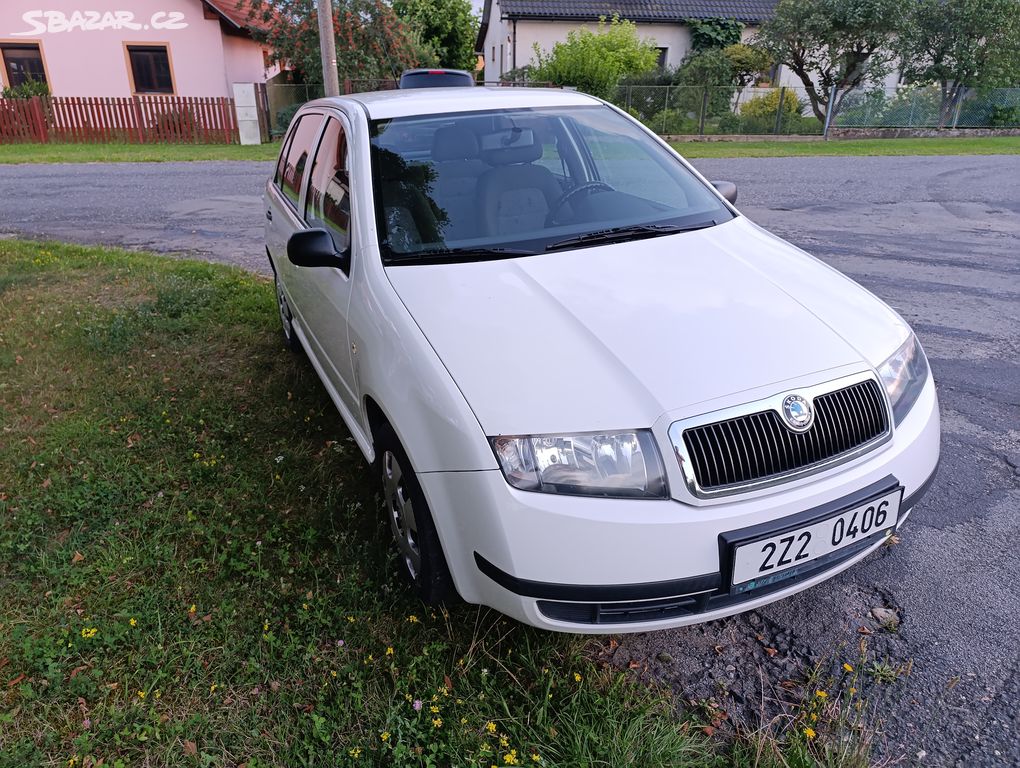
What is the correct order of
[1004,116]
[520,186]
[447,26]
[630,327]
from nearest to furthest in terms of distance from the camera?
[630,327], [520,186], [1004,116], [447,26]

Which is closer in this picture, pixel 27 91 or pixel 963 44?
pixel 27 91

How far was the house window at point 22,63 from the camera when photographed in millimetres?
21719

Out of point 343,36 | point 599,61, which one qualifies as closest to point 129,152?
point 343,36

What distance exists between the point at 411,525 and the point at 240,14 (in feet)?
81.9

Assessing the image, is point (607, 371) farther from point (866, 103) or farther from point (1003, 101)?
point (1003, 101)

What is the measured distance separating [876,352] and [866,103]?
70.5 feet

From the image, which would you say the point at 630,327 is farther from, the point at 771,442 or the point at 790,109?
the point at 790,109

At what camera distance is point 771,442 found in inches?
82.2

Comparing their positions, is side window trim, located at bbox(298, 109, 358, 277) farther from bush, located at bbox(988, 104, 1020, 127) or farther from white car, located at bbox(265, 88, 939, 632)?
bush, located at bbox(988, 104, 1020, 127)

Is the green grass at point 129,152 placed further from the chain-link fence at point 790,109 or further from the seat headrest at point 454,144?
the seat headrest at point 454,144

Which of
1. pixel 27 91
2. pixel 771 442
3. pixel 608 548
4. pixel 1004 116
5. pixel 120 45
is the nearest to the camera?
pixel 608 548

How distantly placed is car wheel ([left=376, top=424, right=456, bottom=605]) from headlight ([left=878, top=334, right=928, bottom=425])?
1.49 m

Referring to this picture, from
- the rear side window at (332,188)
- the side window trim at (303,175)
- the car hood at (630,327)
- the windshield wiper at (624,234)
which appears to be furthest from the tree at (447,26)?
the car hood at (630,327)

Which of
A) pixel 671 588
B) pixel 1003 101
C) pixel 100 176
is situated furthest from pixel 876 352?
pixel 1003 101
